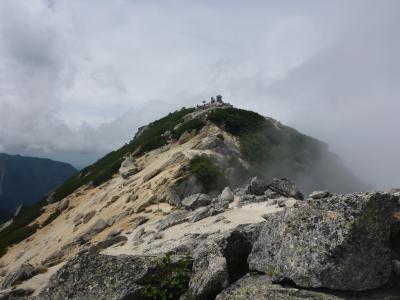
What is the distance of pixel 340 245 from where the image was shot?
9844 millimetres

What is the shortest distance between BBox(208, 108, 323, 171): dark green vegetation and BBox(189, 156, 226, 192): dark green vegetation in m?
9.10

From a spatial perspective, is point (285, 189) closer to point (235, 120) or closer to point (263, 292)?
point (263, 292)

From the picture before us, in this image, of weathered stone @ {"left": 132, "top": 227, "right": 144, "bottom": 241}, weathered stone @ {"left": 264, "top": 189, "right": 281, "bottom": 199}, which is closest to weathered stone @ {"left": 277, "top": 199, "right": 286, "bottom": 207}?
weathered stone @ {"left": 264, "top": 189, "right": 281, "bottom": 199}

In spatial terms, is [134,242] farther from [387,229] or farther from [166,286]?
[387,229]

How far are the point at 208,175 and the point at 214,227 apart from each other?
19.7 meters

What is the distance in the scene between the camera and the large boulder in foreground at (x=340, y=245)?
9.79 meters

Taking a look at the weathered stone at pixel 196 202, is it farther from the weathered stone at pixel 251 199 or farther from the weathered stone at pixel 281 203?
the weathered stone at pixel 281 203

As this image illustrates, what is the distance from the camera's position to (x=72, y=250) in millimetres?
40812

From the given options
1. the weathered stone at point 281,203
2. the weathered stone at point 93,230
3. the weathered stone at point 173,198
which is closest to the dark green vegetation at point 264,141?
the weathered stone at point 173,198

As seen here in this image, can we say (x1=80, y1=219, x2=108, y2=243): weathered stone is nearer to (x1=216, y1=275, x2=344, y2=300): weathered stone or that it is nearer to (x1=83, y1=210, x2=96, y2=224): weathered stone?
(x1=83, y1=210, x2=96, y2=224): weathered stone

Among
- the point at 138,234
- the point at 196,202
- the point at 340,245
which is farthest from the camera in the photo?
the point at 196,202

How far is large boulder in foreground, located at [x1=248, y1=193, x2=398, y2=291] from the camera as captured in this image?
32.1 ft

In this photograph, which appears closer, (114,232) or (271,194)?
(271,194)

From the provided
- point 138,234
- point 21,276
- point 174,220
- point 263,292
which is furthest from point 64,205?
point 263,292
